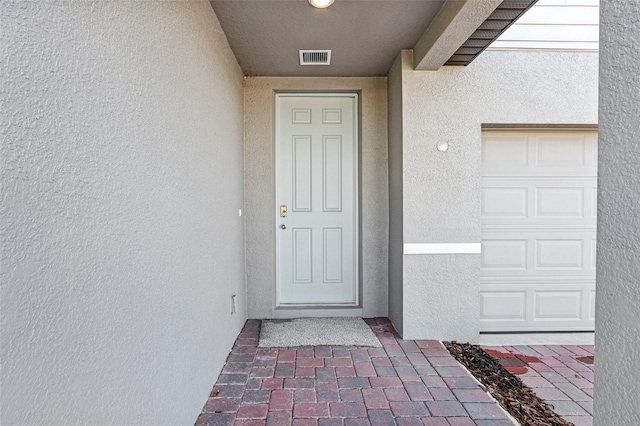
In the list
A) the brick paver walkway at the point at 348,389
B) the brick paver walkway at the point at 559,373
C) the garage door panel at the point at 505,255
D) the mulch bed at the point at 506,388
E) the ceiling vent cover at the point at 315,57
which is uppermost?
the ceiling vent cover at the point at 315,57

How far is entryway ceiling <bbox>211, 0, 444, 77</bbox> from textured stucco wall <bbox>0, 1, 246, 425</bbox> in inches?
22.5

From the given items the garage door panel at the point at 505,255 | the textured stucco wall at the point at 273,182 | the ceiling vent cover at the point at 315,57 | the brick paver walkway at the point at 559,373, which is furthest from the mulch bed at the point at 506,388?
the ceiling vent cover at the point at 315,57

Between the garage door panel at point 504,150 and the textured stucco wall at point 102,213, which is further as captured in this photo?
the garage door panel at point 504,150

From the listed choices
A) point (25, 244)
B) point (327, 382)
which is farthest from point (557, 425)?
point (25, 244)

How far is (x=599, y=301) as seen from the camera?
1012 millimetres

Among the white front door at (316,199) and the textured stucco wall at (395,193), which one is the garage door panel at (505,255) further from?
the white front door at (316,199)

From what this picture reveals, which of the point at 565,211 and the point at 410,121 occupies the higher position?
the point at 410,121

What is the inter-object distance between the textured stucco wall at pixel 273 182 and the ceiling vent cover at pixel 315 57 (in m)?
0.38

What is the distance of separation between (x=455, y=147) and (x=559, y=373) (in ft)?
6.48

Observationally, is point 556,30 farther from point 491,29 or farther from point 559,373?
point 559,373

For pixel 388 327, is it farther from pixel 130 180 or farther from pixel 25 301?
pixel 25 301

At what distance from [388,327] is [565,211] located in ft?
6.79

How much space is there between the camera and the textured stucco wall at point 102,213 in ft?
2.59

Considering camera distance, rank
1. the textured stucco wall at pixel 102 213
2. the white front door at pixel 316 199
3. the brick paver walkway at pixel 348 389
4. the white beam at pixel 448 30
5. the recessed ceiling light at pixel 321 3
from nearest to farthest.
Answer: the textured stucco wall at pixel 102 213, the brick paver walkway at pixel 348 389, the white beam at pixel 448 30, the recessed ceiling light at pixel 321 3, the white front door at pixel 316 199
